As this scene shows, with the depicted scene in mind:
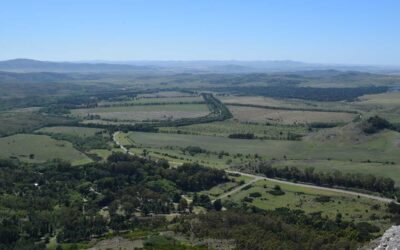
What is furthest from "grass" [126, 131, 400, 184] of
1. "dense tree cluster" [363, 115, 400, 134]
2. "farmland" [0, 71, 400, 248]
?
"dense tree cluster" [363, 115, 400, 134]

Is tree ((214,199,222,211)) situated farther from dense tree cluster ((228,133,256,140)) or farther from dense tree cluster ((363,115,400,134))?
dense tree cluster ((363,115,400,134))

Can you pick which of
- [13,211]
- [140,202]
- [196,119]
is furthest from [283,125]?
[13,211]

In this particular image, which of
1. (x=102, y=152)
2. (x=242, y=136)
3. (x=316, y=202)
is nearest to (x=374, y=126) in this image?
(x=242, y=136)

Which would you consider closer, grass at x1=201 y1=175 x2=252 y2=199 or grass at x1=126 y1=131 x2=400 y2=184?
grass at x1=201 y1=175 x2=252 y2=199

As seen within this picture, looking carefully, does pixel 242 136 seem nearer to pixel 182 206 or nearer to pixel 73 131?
pixel 73 131

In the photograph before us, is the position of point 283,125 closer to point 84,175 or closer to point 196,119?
point 196,119
